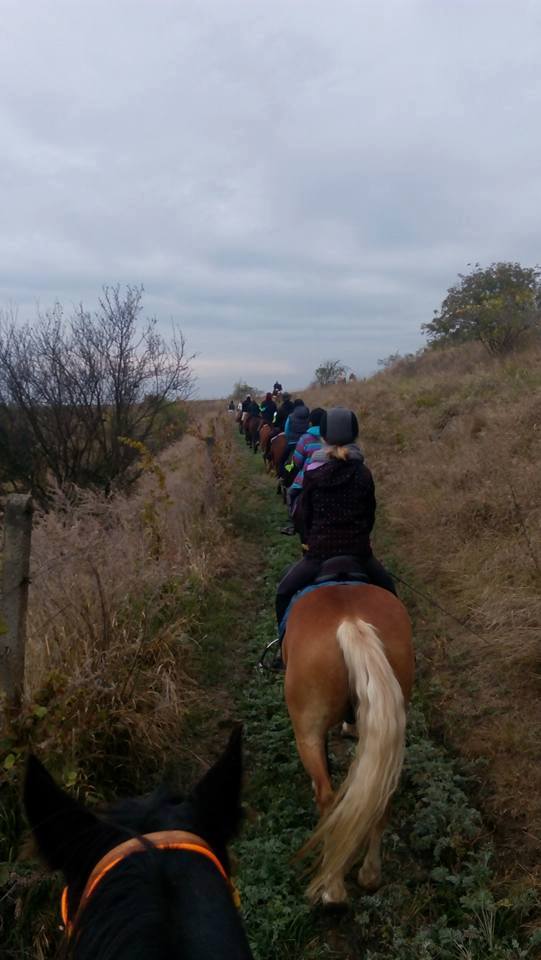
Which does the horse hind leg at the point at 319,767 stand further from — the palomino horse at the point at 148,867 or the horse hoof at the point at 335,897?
the palomino horse at the point at 148,867

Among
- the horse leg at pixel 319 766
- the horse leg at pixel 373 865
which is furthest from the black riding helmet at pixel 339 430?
the horse leg at pixel 373 865

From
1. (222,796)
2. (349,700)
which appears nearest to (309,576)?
(349,700)

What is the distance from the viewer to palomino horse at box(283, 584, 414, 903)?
270 centimetres

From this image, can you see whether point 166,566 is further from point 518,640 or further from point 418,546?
point 418,546

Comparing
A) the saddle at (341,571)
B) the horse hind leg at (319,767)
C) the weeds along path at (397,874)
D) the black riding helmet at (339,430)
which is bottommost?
the weeds along path at (397,874)

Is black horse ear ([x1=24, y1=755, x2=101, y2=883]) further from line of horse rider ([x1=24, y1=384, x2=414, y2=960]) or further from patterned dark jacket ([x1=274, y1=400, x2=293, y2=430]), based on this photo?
patterned dark jacket ([x1=274, y1=400, x2=293, y2=430])

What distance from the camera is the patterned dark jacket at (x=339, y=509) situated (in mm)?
3965

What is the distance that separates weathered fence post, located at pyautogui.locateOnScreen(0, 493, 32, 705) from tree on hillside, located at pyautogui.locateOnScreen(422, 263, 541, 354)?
58.9ft

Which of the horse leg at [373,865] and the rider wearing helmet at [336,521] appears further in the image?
the rider wearing helmet at [336,521]

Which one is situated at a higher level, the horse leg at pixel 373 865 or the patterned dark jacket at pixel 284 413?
the patterned dark jacket at pixel 284 413

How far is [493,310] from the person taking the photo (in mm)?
19234

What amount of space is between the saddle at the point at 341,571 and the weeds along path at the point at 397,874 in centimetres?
129

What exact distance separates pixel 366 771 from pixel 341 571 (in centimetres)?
122

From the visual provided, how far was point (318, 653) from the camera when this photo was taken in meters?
3.08
